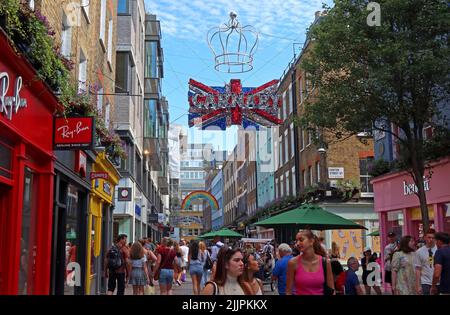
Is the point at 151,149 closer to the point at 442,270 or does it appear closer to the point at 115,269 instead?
the point at 115,269

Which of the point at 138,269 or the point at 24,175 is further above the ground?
the point at 24,175

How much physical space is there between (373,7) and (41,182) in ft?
29.4

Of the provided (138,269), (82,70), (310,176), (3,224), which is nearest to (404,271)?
(3,224)

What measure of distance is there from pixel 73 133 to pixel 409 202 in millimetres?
12447

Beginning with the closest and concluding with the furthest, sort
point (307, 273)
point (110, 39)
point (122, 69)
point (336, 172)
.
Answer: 1. point (307, 273)
2. point (110, 39)
3. point (122, 69)
4. point (336, 172)

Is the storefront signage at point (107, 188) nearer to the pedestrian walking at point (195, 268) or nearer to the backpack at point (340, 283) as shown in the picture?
the pedestrian walking at point (195, 268)

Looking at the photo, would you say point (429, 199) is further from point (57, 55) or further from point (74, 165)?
point (57, 55)

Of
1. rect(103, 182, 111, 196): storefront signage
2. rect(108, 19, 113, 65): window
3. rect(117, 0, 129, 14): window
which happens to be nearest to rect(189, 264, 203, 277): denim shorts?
rect(103, 182, 111, 196): storefront signage

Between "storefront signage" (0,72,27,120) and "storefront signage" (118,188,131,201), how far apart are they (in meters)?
14.9

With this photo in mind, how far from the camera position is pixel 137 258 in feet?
43.0

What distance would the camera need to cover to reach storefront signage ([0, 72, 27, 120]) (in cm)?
698

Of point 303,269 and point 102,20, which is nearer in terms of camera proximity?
point 303,269

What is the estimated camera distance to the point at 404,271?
895 cm

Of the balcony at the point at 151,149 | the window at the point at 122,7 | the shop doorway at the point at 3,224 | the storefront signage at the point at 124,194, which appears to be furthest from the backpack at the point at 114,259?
the balcony at the point at 151,149
